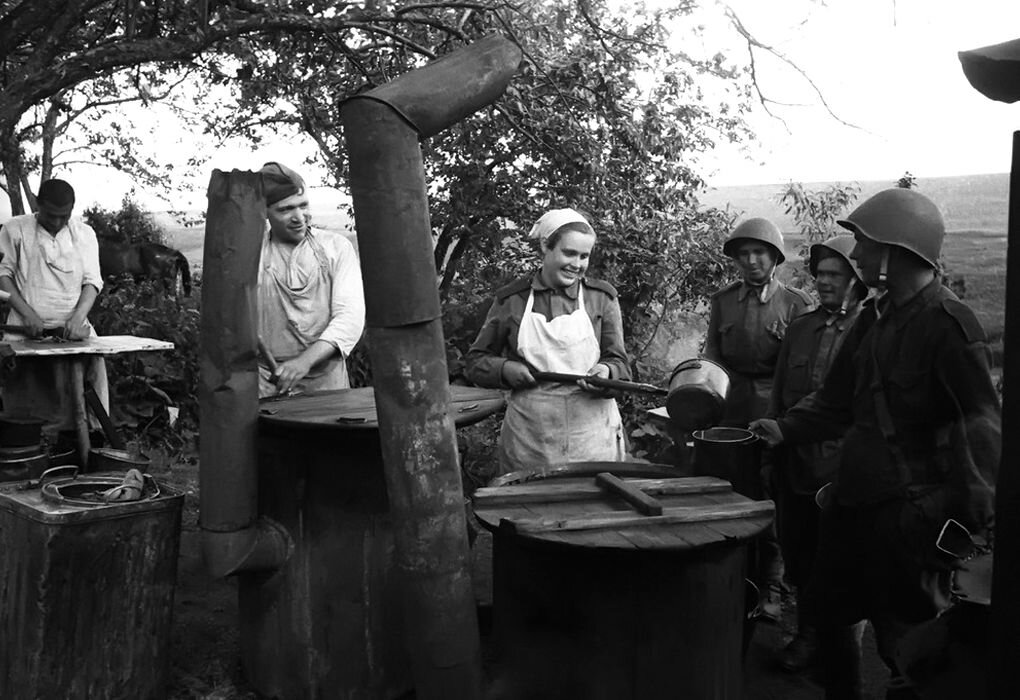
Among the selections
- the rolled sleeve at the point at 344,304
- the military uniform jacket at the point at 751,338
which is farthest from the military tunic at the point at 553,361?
the military uniform jacket at the point at 751,338

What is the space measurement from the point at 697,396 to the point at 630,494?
1078mm

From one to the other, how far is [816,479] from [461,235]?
20.1 feet

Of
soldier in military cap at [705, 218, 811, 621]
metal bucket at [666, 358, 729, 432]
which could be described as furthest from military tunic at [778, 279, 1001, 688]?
soldier in military cap at [705, 218, 811, 621]

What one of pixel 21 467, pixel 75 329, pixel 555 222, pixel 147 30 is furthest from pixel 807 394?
pixel 147 30

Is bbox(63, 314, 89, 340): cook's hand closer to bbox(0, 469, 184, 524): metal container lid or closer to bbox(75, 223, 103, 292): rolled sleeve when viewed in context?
bbox(75, 223, 103, 292): rolled sleeve

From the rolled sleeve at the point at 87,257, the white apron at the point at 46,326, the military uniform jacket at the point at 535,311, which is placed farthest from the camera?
the rolled sleeve at the point at 87,257

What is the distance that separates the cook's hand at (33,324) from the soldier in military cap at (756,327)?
4519mm

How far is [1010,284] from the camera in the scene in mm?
2068

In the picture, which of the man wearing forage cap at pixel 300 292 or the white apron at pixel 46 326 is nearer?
the man wearing forage cap at pixel 300 292

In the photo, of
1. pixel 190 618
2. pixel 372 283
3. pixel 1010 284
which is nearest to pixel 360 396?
pixel 372 283

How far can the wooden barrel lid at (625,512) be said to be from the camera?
2883 mm

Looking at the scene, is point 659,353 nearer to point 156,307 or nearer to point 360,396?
point 156,307

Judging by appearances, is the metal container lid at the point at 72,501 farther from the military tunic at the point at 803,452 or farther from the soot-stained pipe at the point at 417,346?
the military tunic at the point at 803,452

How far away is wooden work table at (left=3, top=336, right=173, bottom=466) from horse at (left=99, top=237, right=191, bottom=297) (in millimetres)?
7077
